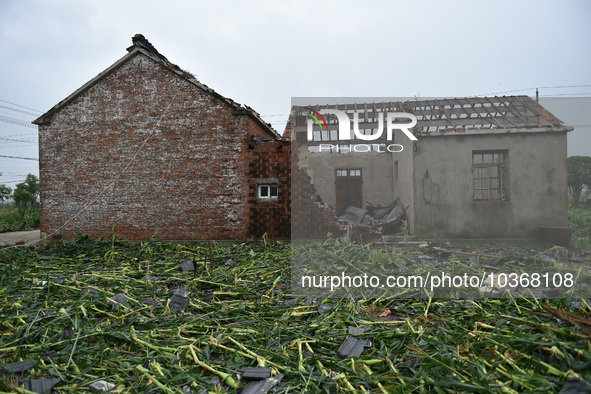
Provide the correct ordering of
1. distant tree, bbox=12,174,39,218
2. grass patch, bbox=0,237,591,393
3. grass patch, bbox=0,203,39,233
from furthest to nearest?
distant tree, bbox=12,174,39,218 → grass patch, bbox=0,203,39,233 → grass patch, bbox=0,237,591,393

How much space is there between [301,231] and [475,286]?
19.7 feet

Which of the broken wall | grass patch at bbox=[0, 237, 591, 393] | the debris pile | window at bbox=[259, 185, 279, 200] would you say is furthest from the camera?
the debris pile

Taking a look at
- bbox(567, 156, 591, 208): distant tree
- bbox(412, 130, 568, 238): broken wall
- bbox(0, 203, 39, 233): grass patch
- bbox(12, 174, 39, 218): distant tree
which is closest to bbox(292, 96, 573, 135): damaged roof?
bbox(412, 130, 568, 238): broken wall

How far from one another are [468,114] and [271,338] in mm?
11552

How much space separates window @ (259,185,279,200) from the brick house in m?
0.03

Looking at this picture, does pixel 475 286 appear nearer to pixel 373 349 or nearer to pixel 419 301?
pixel 419 301

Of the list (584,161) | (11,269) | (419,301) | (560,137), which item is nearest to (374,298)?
(419,301)

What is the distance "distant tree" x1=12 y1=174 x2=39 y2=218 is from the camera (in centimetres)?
2367

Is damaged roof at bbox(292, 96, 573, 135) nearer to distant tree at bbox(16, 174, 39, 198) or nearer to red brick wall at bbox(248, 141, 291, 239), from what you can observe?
red brick wall at bbox(248, 141, 291, 239)

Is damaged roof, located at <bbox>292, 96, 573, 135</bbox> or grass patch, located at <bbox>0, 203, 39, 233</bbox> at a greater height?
damaged roof, located at <bbox>292, 96, 573, 135</bbox>

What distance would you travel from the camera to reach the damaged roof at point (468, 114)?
1001 cm

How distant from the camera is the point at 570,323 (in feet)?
11.5

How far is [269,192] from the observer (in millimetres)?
11023

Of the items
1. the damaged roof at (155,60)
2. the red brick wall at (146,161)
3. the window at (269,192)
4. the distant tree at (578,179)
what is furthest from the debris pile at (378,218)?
the distant tree at (578,179)
